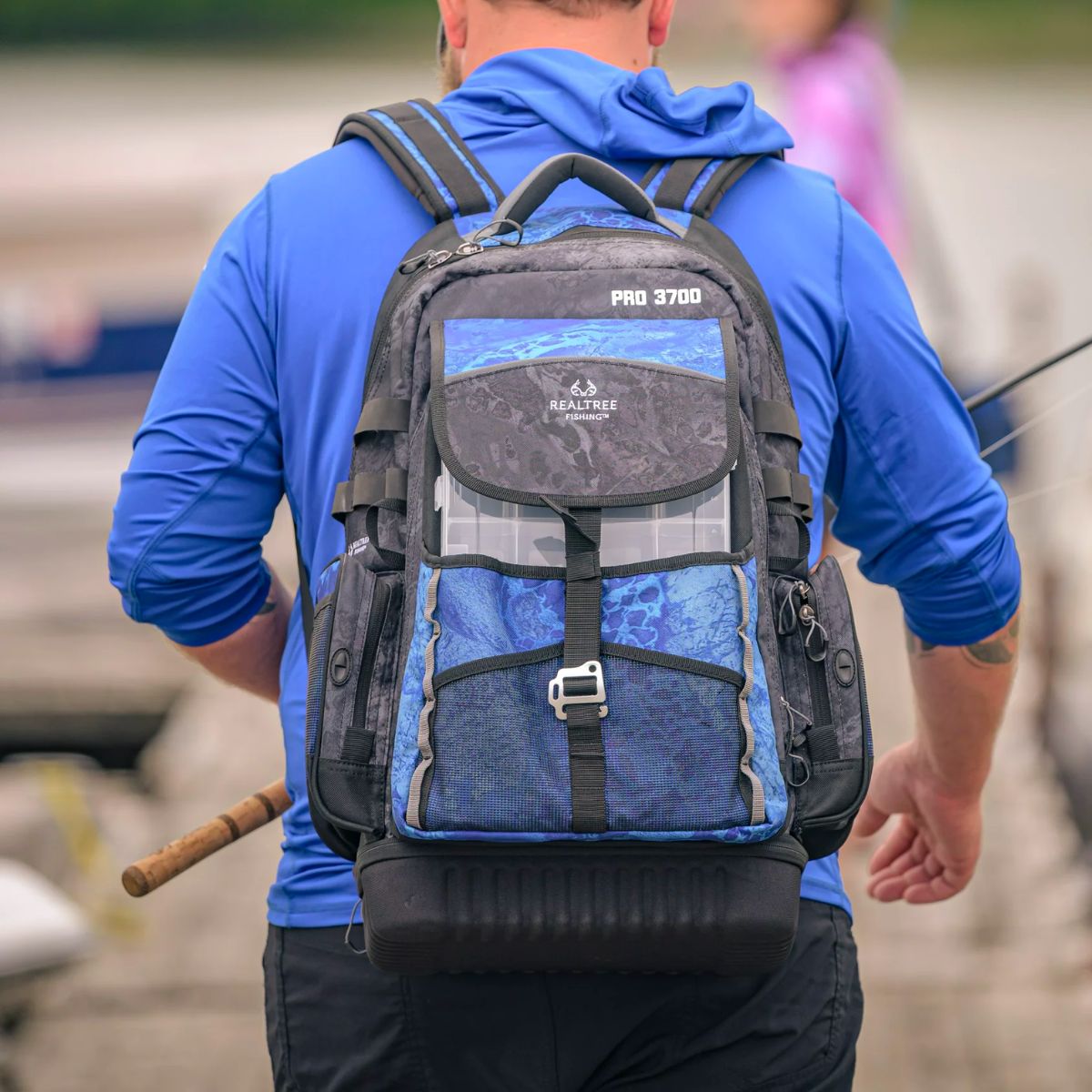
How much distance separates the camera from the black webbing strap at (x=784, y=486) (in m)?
1.63

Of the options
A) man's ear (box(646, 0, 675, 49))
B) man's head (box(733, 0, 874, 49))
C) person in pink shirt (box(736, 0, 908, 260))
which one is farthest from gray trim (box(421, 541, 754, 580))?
man's head (box(733, 0, 874, 49))

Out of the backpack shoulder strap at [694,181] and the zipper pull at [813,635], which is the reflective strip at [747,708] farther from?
the backpack shoulder strap at [694,181]

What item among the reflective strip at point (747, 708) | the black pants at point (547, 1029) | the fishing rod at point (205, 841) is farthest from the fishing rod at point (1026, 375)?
the black pants at point (547, 1029)

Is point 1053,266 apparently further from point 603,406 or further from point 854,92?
point 603,406

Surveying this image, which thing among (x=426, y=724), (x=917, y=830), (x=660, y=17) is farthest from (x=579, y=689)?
(x=917, y=830)

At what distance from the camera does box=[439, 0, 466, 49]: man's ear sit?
1.96 m

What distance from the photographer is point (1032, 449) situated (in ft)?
30.2

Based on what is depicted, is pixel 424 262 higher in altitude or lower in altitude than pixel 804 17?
higher

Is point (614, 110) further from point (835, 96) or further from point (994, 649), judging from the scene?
point (835, 96)

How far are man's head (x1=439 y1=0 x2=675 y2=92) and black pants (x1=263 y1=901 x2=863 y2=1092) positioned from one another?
0.97 m

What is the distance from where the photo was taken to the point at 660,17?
1.95 meters

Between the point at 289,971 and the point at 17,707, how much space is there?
8.90 meters

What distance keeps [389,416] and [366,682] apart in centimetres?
26

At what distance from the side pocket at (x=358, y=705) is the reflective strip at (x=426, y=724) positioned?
0.23 feet
